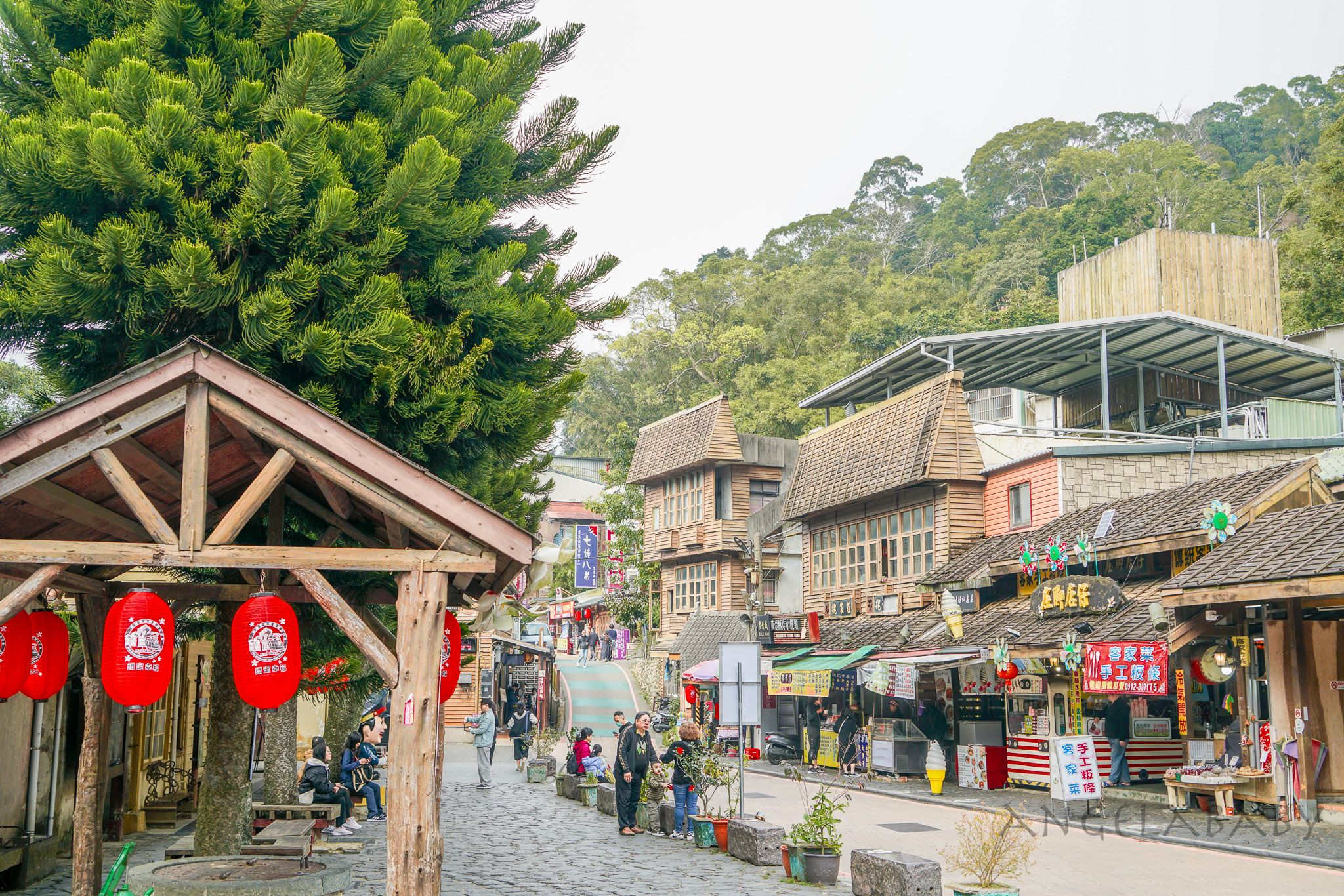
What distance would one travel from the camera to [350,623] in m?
7.65

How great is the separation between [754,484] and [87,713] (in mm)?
32529

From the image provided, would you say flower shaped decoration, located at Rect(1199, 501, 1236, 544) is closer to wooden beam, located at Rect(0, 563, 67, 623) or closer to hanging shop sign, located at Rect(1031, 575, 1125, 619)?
hanging shop sign, located at Rect(1031, 575, 1125, 619)

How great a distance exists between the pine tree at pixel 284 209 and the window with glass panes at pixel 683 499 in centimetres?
2947

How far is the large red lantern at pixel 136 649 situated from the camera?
314 inches

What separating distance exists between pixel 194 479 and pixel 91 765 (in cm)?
365

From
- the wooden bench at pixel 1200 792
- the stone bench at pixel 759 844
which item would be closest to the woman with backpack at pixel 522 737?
the stone bench at pixel 759 844

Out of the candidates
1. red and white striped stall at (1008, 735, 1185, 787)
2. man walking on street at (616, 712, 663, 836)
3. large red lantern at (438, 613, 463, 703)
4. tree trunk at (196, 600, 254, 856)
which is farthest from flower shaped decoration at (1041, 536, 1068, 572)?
tree trunk at (196, 600, 254, 856)

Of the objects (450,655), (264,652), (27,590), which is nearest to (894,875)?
(450,655)

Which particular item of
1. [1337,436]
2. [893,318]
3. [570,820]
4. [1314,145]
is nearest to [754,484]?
[893,318]

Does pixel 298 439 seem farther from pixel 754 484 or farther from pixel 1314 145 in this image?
pixel 1314 145

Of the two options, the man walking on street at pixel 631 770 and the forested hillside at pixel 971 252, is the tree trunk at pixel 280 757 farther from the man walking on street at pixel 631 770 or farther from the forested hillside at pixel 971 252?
the forested hillside at pixel 971 252

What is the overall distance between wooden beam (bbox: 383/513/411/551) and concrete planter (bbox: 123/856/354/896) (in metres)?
2.75

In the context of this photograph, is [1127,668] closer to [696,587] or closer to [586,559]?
[696,587]

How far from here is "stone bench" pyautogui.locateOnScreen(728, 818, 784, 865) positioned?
13.0 metres
